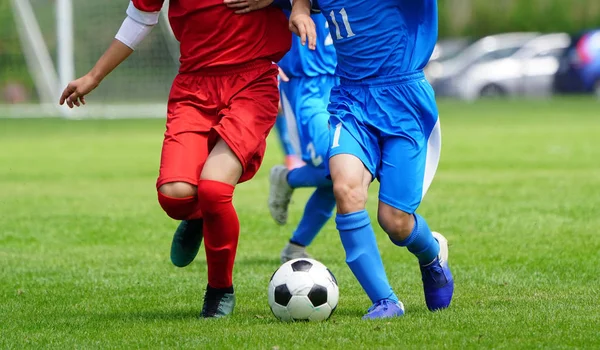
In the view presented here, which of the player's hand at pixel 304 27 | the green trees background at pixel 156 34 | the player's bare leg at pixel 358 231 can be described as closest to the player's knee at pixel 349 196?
the player's bare leg at pixel 358 231

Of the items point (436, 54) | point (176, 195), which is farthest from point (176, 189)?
point (436, 54)

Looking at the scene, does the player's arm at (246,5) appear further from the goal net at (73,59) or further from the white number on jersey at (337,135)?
the goal net at (73,59)

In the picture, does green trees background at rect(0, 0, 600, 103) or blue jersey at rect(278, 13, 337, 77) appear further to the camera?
green trees background at rect(0, 0, 600, 103)

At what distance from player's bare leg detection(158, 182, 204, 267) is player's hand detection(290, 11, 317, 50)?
949mm

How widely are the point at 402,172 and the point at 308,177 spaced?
90.9 inches

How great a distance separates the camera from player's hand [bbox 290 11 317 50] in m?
5.51

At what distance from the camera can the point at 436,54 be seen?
3838 centimetres

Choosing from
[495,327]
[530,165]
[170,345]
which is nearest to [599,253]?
[495,327]

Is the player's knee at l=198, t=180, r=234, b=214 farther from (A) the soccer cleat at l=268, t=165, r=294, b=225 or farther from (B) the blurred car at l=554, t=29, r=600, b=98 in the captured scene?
(B) the blurred car at l=554, t=29, r=600, b=98

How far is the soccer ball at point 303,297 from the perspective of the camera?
5.67 m

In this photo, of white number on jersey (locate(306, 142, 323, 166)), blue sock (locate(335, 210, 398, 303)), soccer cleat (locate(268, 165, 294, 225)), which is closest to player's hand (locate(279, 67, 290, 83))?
white number on jersey (locate(306, 142, 323, 166))

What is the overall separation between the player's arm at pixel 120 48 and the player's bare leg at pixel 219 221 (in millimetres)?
795

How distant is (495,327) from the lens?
207 inches

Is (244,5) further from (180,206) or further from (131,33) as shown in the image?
(180,206)
